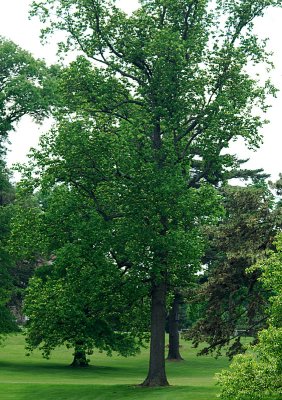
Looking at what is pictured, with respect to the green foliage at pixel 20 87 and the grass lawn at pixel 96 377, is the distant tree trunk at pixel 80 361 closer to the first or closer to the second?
the grass lawn at pixel 96 377

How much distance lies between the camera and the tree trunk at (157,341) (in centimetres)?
3659

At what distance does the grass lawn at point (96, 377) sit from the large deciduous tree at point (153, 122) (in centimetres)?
279

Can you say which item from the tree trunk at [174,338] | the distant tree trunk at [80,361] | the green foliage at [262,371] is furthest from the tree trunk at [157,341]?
the tree trunk at [174,338]

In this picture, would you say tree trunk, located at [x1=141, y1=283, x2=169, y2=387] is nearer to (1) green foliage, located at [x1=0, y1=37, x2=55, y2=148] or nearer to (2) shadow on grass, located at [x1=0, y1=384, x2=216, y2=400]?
(2) shadow on grass, located at [x1=0, y1=384, x2=216, y2=400]

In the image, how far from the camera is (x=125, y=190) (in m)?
36.3

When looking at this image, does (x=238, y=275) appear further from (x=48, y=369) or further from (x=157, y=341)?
(x=48, y=369)

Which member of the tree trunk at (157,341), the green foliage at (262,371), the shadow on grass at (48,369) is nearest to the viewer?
the green foliage at (262,371)

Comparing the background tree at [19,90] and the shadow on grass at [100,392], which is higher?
the background tree at [19,90]

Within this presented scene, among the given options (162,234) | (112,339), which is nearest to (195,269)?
(162,234)

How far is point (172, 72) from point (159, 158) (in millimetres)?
4151

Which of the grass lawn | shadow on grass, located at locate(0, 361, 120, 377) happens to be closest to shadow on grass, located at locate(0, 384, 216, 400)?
the grass lawn

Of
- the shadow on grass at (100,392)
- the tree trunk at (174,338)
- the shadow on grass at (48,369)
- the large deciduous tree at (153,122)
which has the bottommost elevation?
the shadow on grass at (100,392)

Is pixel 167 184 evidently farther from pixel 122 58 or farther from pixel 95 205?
pixel 122 58

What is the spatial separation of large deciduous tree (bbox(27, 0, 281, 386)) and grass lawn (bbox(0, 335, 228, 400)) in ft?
9.14
